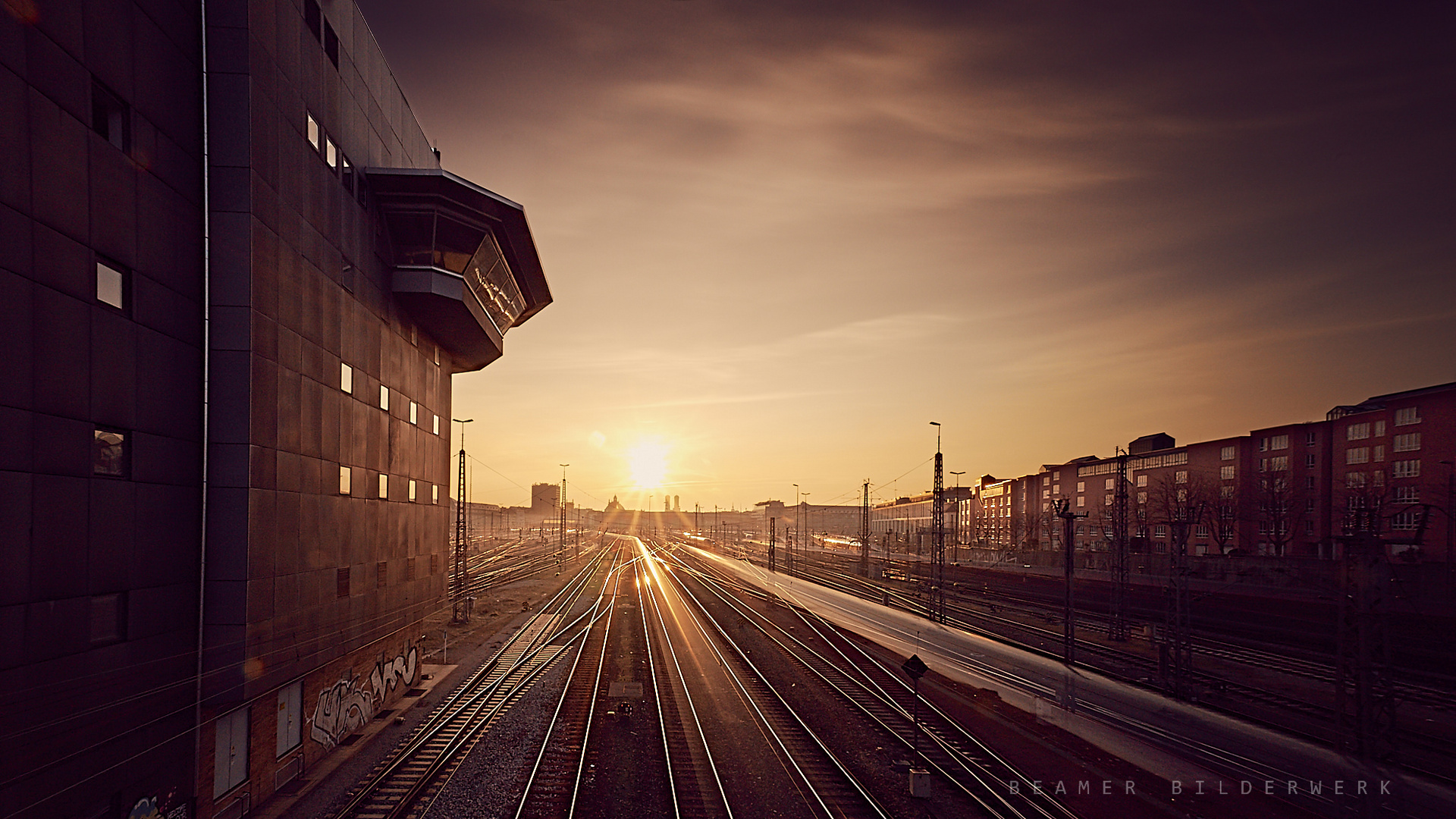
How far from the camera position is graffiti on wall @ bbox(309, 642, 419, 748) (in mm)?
21453

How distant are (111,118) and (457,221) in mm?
13040

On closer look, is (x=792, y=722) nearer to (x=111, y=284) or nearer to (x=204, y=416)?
(x=204, y=416)

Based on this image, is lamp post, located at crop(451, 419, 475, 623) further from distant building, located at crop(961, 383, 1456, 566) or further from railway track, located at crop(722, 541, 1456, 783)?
distant building, located at crop(961, 383, 1456, 566)

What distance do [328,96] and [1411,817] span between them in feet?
121

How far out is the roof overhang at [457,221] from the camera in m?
25.8

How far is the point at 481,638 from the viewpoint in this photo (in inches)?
1662

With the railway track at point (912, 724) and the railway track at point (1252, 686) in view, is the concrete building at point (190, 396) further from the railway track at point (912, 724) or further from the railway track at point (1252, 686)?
the railway track at point (1252, 686)

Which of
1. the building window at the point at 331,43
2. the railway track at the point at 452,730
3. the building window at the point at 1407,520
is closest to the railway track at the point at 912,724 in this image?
the railway track at the point at 452,730

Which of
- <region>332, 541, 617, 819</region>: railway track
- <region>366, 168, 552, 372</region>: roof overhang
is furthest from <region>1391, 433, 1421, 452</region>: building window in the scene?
<region>366, 168, 552, 372</region>: roof overhang

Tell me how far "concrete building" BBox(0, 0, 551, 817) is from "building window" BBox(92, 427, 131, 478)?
67 millimetres

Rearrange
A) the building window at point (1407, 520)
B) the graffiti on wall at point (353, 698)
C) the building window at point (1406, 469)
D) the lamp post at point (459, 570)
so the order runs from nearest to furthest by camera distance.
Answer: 1. the graffiti on wall at point (353, 698)
2. the lamp post at point (459, 570)
3. the building window at point (1406, 469)
4. the building window at point (1407, 520)

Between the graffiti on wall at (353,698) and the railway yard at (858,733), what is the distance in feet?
2.96

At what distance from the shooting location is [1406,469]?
2562 inches

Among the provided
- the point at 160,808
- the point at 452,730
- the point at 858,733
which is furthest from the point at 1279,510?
the point at 160,808
